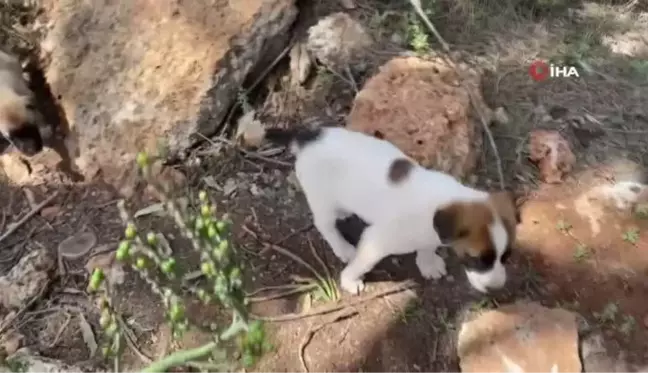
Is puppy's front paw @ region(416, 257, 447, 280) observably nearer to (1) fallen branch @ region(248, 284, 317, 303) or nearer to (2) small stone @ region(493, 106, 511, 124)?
(1) fallen branch @ region(248, 284, 317, 303)

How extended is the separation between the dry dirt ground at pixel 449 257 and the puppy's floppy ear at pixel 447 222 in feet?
1.68

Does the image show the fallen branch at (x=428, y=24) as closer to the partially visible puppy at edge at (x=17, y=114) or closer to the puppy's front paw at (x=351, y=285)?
the puppy's front paw at (x=351, y=285)

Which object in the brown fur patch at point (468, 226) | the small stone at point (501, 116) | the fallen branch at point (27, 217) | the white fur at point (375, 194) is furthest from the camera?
the small stone at point (501, 116)

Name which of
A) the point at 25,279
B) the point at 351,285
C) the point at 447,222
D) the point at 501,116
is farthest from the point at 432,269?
the point at 25,279

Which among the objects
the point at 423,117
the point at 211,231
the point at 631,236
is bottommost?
the point at 631,236

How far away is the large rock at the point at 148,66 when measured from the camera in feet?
11.0

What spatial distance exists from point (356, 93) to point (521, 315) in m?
1.29

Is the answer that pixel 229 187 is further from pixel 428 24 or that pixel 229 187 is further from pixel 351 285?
pixel 428 24

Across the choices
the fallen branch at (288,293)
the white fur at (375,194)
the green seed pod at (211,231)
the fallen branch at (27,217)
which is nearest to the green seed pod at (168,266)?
the green seed pod at (211,231)

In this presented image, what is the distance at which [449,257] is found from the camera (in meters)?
3.05

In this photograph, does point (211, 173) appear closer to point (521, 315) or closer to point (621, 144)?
point (521, 315)

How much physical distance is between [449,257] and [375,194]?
556 mm

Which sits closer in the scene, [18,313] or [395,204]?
[395,204]

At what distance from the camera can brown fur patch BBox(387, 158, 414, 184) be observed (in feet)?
8.70
